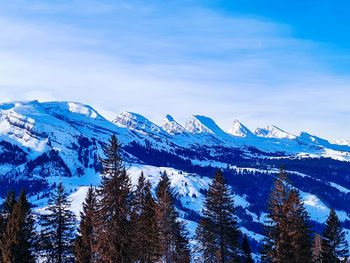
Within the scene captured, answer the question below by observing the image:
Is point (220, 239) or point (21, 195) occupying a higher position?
point (21, 195)

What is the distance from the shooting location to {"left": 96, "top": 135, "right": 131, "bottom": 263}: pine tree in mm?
42188

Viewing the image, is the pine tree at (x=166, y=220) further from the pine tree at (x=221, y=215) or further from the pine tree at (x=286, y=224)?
the pine tree at (x=286, y=224)

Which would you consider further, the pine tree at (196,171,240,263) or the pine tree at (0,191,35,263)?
the pine tree at (196,171,240,263)

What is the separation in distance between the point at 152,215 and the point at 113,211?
1582 centimetres

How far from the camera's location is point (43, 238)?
54.8m

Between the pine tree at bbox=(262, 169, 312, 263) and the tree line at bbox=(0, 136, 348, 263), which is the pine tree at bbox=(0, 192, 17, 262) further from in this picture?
the pine tree at bbox=(262, 169, 312, 263)

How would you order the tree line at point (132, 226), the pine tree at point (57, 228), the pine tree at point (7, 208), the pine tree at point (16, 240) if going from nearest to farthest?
the tree line at point (132, 226), the pine tree at point (16, 240), the pine tree at point (57, 228), the pine tree at point (7, 208)

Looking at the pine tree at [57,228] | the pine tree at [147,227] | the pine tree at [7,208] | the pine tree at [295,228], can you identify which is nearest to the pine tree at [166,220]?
the pine tree at [147,227]

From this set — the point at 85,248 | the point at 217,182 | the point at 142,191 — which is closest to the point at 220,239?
the point at 217,182

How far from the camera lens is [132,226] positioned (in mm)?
43531

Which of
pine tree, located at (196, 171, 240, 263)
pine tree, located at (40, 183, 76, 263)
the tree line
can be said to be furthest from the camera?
pine tree, located at (196, 171, 240, 263)

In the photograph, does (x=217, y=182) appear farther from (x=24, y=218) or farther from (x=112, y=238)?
(x=24, y=218)

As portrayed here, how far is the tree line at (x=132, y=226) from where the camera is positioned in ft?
139

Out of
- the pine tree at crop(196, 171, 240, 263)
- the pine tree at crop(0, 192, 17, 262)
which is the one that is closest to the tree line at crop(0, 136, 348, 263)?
the pine tree at crop(196, 171, 240, 263)
